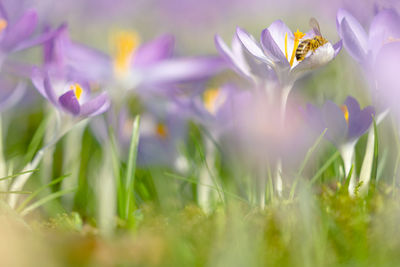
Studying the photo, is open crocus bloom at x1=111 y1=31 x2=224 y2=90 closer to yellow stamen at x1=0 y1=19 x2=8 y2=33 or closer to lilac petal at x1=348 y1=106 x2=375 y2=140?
yellow stamen at x1=0 y1=19 x2=8 y2=33

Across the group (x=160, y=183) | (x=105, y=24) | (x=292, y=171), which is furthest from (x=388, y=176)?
(x=105, y=24)

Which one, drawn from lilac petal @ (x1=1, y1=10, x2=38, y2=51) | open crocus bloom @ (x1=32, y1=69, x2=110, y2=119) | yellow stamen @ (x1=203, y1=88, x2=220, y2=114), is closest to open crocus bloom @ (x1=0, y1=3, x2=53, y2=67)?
lilac petal @ (x1=1, y1=10, x2=38, y2=51)

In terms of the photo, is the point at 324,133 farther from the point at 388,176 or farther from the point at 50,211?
the point at 50,211

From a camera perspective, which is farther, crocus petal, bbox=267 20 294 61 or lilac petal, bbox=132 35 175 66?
lilac petal, bbox=132 35 175 66

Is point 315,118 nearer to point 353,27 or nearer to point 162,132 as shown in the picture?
point 353,27

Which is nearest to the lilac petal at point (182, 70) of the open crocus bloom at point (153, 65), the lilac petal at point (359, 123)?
the open crocus bloom at point (153, 65)

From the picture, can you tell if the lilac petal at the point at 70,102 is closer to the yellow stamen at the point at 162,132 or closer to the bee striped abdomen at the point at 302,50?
the bee striped abdomen at the point at 302,50
